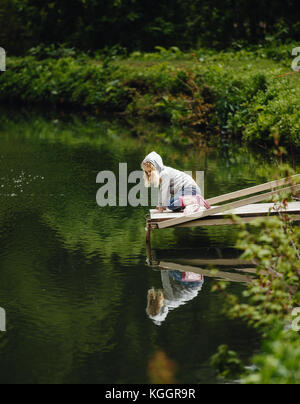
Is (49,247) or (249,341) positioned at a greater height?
(49,247)

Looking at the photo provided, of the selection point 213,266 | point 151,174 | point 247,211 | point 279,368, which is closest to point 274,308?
point 279,368

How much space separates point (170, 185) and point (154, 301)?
2420 millimetres

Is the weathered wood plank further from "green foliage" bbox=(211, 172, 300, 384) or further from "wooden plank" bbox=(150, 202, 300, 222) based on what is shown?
"green foliage" bbox=(211, 172, 300, 384)

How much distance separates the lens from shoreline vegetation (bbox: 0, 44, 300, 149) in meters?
17.2

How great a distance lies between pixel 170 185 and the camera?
9.70 meters

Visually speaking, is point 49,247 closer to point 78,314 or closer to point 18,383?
point 78,314

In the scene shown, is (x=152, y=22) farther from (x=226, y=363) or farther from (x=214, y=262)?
(x=226, y=363)

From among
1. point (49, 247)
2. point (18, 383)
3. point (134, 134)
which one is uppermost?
point (134, 134)

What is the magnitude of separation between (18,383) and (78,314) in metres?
1.50

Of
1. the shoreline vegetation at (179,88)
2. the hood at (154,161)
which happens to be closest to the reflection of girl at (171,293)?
the hood at (154,161)

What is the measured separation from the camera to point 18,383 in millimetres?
5859

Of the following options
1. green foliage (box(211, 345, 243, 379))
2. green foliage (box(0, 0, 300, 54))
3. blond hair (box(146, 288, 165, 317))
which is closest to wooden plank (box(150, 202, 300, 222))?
blond hair (box(146, 288, 165, 317))

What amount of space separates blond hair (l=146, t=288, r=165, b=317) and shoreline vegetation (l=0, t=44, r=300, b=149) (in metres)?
5.54

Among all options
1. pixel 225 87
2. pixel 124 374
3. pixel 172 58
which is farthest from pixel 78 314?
pixel 172 58
